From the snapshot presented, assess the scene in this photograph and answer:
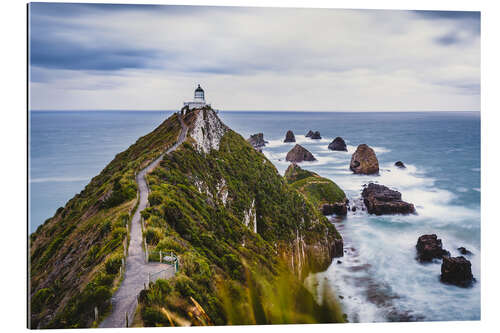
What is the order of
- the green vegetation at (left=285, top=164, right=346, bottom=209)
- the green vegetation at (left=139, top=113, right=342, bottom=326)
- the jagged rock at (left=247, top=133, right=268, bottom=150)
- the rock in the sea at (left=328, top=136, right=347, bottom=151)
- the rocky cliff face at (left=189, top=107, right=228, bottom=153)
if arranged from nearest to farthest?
the green vegetation at (left=139, top=113, right=342, bottom=326), the rock in the sea at (left=328, top=136, right=347, bottom=151), the rocky cliff face at (left=189, top=107, right=228, bottom=153), the green vegetation at (left=285, top=164, right=346, bottom=209), the jagged rock at (left=247, top=133, right=268, bottom=150)

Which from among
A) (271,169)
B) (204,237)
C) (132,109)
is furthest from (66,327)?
(271,169)

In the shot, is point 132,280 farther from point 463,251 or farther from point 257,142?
point 257,142

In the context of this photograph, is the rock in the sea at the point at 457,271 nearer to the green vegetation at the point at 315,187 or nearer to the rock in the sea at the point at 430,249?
the rock in the sea at the point at 430,249

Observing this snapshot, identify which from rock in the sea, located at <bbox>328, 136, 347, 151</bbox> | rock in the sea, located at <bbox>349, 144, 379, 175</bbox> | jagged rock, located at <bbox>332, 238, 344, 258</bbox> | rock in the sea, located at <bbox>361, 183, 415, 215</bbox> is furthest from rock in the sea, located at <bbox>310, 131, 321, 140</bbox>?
jagged rock, located at <bbox>332, 238, 344, 258</bbox>

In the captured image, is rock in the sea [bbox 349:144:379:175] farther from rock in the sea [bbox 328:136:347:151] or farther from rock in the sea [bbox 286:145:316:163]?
rock in the sea [bbox 286:145:316:163]

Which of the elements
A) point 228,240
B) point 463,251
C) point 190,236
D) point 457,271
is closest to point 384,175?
point 463,251

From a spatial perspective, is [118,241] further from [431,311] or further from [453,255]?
[453,255]
